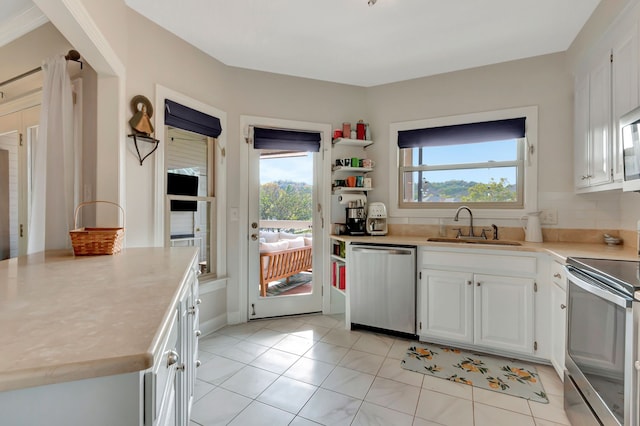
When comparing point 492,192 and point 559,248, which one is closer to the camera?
point 559,248

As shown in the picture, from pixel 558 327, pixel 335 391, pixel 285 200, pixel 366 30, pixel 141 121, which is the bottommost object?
pixel 335 391

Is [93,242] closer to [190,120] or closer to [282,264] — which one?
[190,120]

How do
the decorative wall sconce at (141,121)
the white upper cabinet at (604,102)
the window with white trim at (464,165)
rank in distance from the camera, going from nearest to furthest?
the white upper cabinet at (604,102) < the decorative wall sconce at (141,121) < the window with white trim at (464,165)

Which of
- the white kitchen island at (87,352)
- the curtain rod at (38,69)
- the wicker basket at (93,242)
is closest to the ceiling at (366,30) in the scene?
the curtain rod at (38,69)

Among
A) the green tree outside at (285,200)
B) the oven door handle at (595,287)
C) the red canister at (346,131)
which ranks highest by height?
the red canister at (346,131)

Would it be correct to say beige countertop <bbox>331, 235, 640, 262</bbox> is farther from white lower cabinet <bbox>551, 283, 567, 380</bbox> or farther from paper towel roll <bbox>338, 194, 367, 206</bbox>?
paper towel roll <bbox>338, 194, 367, 206</bbox>

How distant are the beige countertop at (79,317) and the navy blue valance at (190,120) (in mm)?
1424

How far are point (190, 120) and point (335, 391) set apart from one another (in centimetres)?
236

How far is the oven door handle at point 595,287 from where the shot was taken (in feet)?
3.91

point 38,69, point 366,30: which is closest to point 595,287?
point 366,30

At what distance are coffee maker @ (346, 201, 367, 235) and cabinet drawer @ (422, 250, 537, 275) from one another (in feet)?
2.50

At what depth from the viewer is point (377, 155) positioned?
3.34 meters

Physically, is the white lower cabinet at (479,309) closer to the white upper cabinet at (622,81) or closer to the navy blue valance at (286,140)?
the white upper cabinet at (622,81)

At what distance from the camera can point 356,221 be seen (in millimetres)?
3146
